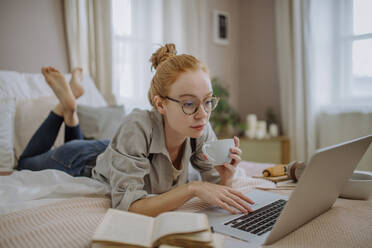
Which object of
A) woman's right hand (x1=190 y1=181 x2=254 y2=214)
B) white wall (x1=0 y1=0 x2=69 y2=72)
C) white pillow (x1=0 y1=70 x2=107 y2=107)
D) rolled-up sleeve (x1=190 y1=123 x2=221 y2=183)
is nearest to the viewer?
woman's right hand (x1=190 y1=181 x2=254 y2=214)

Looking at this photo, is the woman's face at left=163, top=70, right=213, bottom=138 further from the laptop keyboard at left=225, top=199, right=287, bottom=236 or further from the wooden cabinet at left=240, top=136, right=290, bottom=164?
the wooden cabinet at left=240, top=136, right=290, bottom=164

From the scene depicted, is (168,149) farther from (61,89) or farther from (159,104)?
(61,89)

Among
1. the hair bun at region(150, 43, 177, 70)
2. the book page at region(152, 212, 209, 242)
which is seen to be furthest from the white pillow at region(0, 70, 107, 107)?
the book page at region(152, 212, 209, 242)

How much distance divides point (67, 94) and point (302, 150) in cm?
246

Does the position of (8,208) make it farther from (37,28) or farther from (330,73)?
→ (330,73)

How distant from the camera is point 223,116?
3.62m

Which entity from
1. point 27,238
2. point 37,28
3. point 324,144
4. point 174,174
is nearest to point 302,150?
point 324,144

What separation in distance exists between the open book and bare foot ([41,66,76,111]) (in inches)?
47.9

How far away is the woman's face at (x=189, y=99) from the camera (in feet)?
3.32

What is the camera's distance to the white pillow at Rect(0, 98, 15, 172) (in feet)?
5.43

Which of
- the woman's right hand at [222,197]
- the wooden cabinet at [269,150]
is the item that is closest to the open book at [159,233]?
the woman's right hand at [222,197]

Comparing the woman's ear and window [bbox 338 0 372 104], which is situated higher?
window [bbox 338 0 372 104]

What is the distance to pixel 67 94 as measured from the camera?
1720 millimetres

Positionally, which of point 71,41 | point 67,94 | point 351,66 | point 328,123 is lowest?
point 328,123
